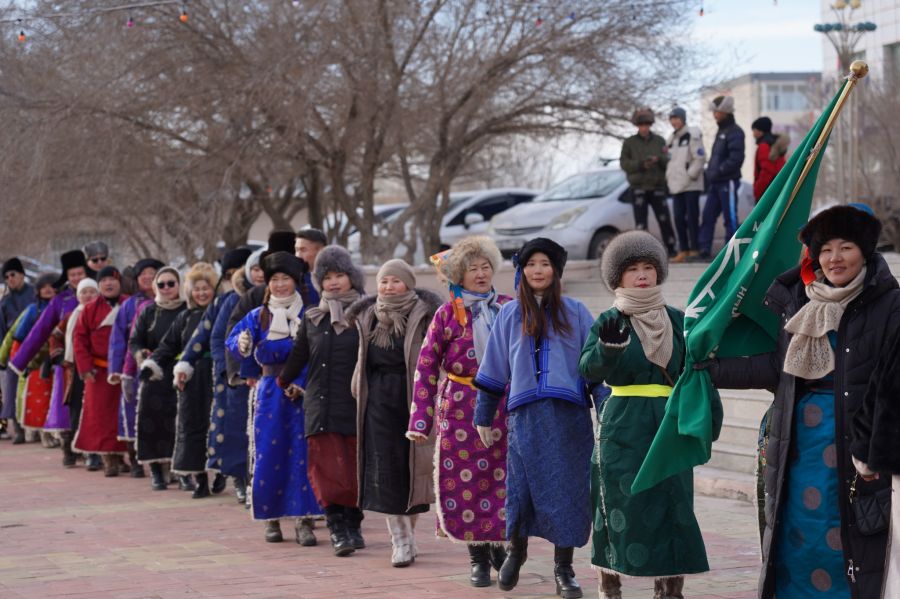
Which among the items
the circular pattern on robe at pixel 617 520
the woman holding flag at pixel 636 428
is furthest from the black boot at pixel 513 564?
the circular pattern on robe at pixel 617 520

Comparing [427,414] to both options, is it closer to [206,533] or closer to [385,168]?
[206,533]

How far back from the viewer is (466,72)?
63.9ft

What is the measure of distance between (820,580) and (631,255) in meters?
1.91

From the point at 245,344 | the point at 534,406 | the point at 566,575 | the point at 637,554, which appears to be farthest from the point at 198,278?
the point at 637,554

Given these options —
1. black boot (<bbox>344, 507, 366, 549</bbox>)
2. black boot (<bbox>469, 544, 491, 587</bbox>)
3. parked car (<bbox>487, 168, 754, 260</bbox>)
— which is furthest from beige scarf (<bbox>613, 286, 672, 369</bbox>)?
parked car (<bbox>487, 168, 754, 260</bbox>)

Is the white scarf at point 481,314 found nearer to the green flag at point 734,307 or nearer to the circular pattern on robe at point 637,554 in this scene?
the circular pattern on robe at point 637,554

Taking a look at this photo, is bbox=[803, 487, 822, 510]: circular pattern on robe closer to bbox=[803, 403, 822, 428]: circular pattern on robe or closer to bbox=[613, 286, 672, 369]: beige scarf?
bbox=[803, 403, 822, 428]: circular pattern on robe

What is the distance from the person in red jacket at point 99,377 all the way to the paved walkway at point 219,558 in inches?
65.3

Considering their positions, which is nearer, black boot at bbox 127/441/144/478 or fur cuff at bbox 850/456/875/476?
fur cuff at bbox 850/456/875/476

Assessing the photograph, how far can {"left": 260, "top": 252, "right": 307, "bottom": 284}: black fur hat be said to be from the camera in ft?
30.5

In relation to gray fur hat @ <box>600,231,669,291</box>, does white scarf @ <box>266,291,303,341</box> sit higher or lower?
lower

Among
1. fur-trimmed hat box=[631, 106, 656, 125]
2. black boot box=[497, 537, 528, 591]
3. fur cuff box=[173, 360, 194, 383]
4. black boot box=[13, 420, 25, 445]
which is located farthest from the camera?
black boot box=[13, 420, 25, 445]

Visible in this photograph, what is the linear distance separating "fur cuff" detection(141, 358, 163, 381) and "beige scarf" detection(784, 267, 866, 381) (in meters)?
7.65

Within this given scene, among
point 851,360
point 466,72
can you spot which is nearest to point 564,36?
point 466,72
